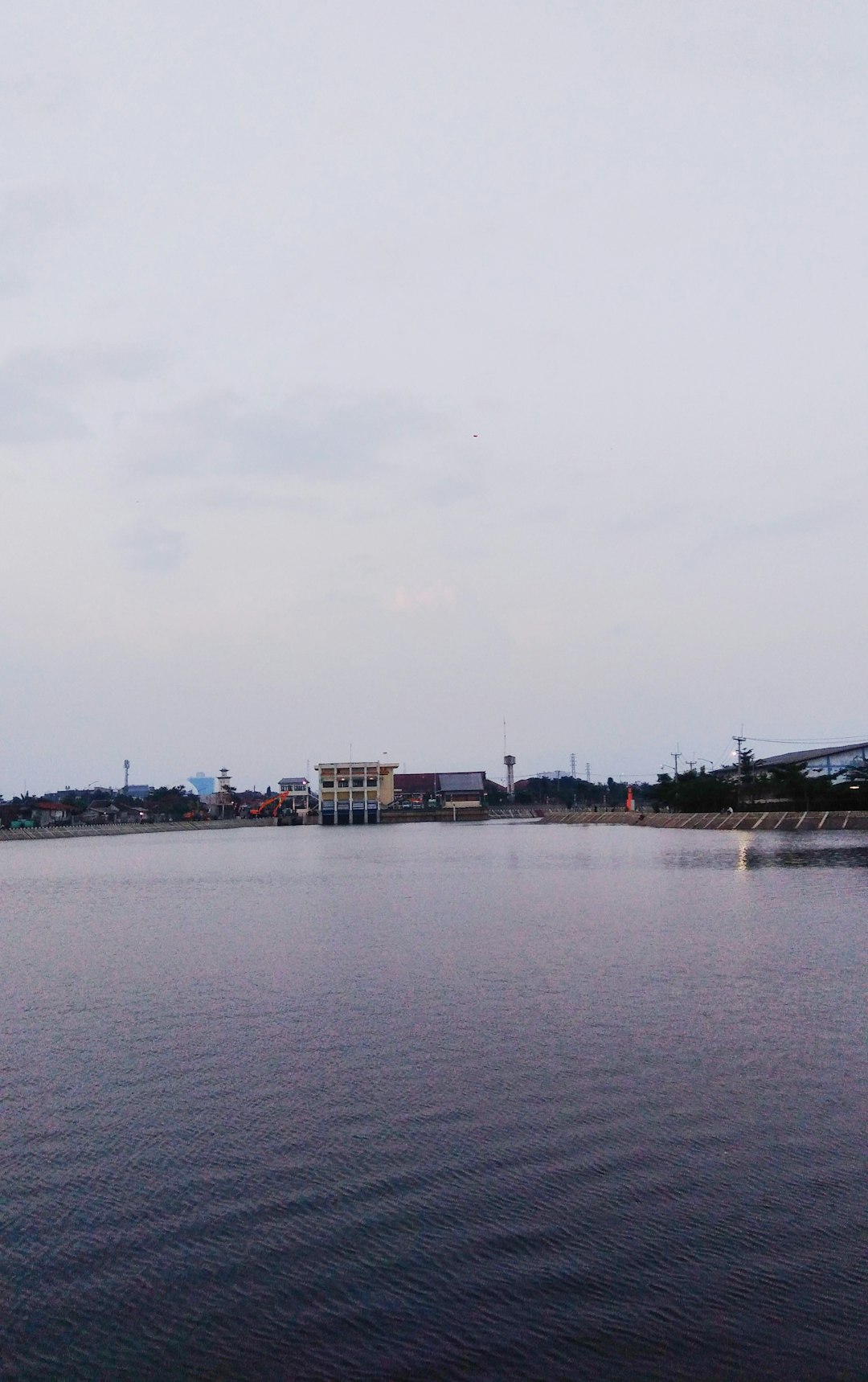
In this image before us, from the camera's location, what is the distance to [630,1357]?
7.58 meters

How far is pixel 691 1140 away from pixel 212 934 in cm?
2238

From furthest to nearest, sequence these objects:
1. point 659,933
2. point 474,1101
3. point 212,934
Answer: point 212,934 → point 659,933 → point 474,1101

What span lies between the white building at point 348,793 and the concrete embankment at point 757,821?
5761 centimetres

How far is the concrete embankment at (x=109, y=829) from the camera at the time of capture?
142375 millimetres

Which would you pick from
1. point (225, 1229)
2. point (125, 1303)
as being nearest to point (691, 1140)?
point (225, 1229)

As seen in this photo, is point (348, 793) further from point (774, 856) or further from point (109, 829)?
point (774, 856)

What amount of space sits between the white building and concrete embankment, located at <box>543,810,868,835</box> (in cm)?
5761

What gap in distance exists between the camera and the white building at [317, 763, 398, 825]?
18088 centimetres

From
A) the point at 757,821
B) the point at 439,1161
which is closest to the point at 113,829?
the point at 757,821

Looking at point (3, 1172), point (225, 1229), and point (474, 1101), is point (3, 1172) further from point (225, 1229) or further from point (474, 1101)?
point (474, 1101)

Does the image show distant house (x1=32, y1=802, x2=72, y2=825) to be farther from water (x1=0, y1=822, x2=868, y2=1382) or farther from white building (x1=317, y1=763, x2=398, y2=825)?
water (x1=0, y1=822, x2=868, y2=1382)

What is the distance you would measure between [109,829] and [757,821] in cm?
10595

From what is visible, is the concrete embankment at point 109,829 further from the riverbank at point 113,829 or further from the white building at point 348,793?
the white building at point 348,793

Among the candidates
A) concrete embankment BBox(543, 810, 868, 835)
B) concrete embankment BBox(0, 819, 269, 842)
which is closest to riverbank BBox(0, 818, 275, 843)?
concrete embankment BBox(0, 819, 269, 842)
